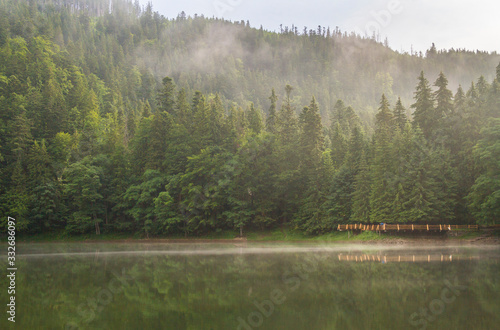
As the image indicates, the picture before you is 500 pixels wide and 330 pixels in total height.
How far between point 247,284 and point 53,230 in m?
64.8

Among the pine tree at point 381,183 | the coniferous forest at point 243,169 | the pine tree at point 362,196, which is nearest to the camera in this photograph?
the coniferous forest at point 243,169

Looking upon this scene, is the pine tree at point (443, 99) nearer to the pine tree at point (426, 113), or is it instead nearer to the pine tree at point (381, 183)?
the pine tree at point (426, 113)

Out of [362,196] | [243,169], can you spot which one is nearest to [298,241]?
[362,196]

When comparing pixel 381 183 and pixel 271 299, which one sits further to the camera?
pixel 381 183

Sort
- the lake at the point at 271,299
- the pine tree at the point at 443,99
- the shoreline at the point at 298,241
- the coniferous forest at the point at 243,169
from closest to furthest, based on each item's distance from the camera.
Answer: the lake at the point at 271,299 → the shoreline at the point at 298,241 → the coniferous forest at the point at 243,169 → the pine tree at the point at 443,99

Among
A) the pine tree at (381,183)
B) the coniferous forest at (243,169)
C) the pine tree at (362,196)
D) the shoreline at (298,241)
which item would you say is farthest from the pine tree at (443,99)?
the shoreline at (298,241)

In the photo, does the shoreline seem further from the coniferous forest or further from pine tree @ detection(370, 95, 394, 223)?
pine tree @ detection(370, 95, 394, 223)

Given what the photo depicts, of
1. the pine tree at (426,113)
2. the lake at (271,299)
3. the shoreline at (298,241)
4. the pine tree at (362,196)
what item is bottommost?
the shoreline at (298,241)

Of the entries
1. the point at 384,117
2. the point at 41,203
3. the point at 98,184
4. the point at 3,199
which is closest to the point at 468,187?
the point at 384,117

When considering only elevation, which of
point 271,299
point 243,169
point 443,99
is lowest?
point 271,299

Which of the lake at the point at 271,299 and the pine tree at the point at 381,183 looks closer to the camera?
the lake at the point at 271,299

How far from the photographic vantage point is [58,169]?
79.3m

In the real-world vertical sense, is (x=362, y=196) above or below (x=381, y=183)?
below

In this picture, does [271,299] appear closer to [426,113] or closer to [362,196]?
[362,196]
